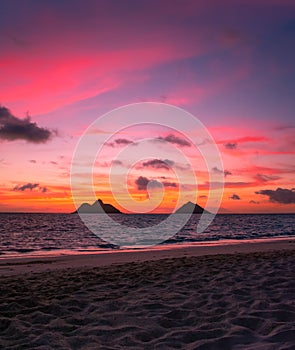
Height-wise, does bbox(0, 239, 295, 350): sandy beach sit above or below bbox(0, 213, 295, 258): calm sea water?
above

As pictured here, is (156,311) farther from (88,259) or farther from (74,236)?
(74,236)

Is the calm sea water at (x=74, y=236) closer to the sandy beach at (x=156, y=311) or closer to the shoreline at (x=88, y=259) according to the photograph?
the shoreline at (x=88, y=259)

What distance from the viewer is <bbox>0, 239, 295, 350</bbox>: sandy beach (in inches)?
208

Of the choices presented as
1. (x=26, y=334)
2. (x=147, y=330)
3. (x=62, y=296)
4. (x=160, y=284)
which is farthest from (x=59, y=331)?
(x=160, y=284)

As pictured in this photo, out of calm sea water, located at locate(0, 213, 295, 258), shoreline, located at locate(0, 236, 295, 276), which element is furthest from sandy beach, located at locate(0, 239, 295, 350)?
calm sea water, located at locate(0, 213, 295, 258)

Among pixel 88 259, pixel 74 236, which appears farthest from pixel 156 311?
pixel 74 236

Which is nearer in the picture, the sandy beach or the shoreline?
the sandy beach

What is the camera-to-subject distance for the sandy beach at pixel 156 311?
5.28m

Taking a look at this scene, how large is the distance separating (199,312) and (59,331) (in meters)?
2.41

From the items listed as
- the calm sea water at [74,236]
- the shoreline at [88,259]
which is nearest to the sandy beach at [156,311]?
the shoreline at [88,259]

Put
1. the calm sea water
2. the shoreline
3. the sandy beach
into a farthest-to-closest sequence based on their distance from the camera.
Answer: the calm sea water, the shoreline, the sandy beach

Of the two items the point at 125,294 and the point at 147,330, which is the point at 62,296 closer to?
the point at 125,294

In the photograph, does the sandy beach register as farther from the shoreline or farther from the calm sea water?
the calm sea water

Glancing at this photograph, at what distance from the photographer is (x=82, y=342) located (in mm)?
5344
